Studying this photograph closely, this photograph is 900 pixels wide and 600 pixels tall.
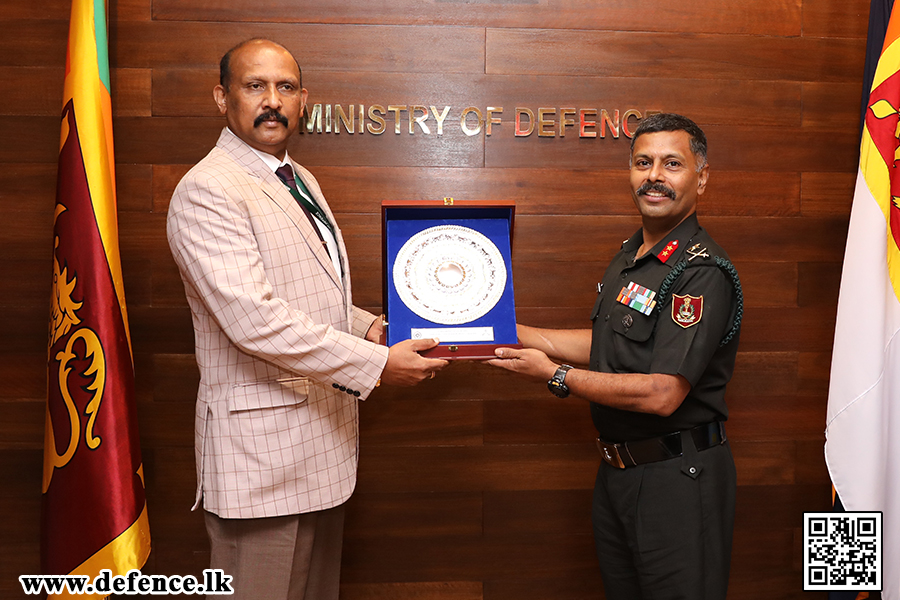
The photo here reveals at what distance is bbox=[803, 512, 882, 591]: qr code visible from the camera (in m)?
2.11

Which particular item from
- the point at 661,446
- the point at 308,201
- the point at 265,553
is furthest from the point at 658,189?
the point at 265,553

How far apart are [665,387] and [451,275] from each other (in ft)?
2.17

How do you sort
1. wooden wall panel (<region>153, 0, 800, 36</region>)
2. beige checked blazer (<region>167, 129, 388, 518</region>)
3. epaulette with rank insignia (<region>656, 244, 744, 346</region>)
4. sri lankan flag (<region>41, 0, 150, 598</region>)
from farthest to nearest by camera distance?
1. wooden wall panel (<region>153, 0, 800, 36</region>)
2. sri lankan flag (<region>41, 0, 150, 598</region>)
3. epaulette with rank insignia (<region>656, 244, 744, 346</region>)
4. beige checked blazer (<region>167, 129, 388, 518</region>)

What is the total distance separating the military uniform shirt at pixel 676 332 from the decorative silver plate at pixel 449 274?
1.21 feet

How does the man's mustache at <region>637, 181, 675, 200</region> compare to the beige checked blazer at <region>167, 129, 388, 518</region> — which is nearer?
the beige checked blazer at <region>167, 129, 388, 518</region>

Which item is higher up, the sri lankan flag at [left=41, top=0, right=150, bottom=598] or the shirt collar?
the shirt collar

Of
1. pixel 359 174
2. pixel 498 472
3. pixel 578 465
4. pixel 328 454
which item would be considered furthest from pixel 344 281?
pixel 578 465

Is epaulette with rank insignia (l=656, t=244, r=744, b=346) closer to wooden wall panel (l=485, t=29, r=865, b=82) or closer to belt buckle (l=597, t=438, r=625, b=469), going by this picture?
belt buckle (l=597, t=438, r=625, b=469)

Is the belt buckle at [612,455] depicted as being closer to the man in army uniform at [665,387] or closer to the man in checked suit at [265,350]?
the man in army uniform at [665,387]

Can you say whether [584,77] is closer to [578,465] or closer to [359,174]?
[359,174]

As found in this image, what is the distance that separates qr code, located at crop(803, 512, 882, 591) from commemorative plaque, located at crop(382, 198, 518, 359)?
4.30 ft

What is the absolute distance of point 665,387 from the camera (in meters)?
1.75

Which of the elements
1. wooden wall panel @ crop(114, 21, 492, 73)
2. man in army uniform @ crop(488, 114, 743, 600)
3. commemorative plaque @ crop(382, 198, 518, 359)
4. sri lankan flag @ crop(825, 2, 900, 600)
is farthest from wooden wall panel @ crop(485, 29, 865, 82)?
commemorative plaque @ crop(382, 198, 518, 359)

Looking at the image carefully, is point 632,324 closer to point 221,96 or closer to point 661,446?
point 661,446
